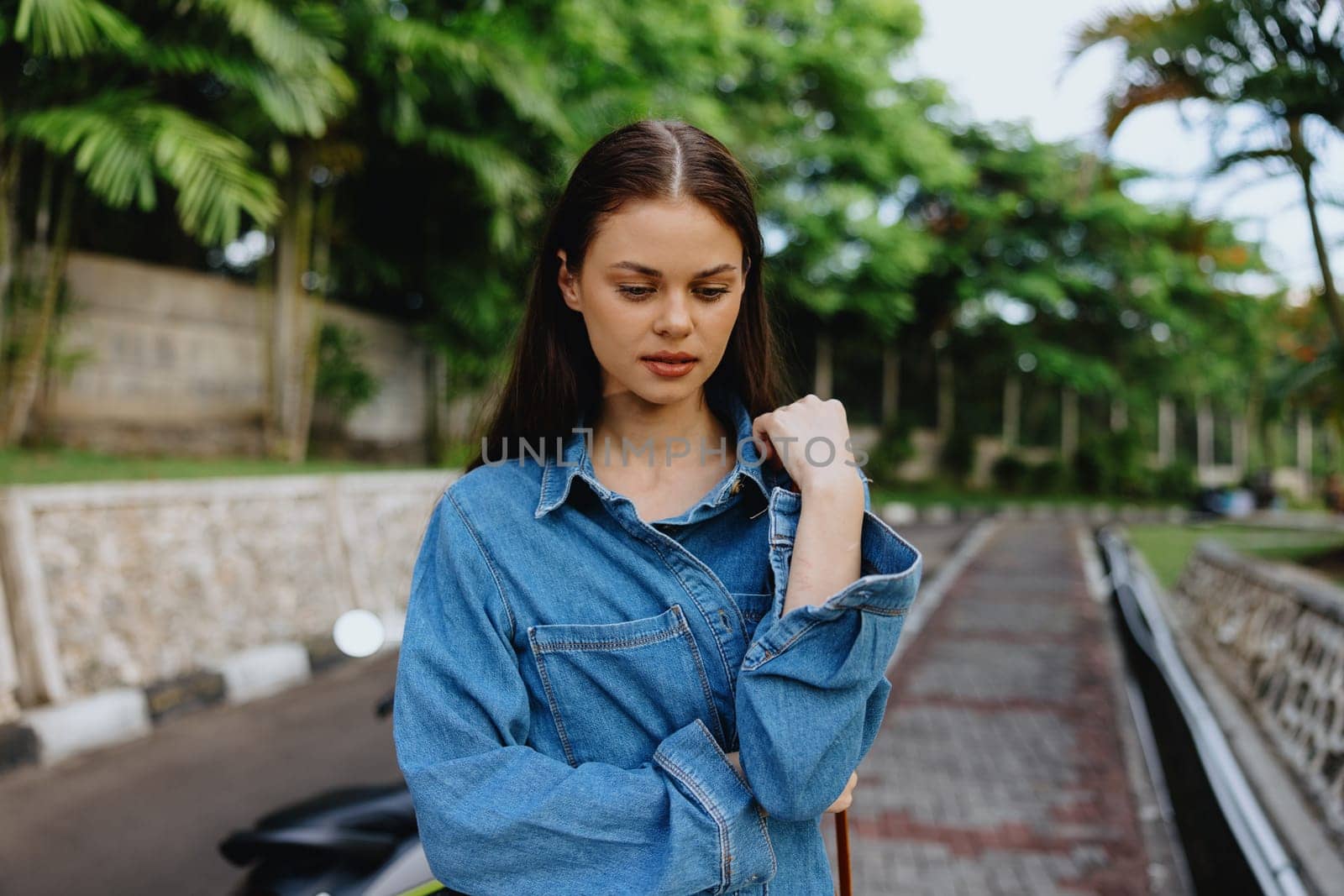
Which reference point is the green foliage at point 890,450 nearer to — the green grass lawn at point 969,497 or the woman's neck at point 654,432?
the green grass lawn at point 969,497

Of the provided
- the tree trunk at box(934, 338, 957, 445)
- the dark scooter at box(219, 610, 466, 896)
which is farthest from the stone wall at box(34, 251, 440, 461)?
the tree trunk at box(934, 338, 957, 445)

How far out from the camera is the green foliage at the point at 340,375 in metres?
9.12

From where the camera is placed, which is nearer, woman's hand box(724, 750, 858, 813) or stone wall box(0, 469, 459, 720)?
woman's hand box(724, 750, 858, 813)

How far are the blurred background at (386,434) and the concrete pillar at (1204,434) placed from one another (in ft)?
46.7

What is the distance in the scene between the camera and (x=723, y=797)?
1014 mm

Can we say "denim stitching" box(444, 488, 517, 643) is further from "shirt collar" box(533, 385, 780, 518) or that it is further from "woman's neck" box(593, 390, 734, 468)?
"woman's neck" box(593, 390, 734, 468)

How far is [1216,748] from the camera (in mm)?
3389

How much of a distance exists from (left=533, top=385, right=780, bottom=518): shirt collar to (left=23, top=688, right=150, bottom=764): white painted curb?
12.6 ft

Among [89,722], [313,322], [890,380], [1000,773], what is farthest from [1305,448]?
[89,722]

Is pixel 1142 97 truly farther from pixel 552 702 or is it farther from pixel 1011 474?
pixel 1011 474

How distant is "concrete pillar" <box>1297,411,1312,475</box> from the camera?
31.4 meters

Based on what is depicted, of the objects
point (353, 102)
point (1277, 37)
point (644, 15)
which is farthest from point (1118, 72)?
point (353, 102)

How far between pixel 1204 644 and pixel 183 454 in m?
7.78

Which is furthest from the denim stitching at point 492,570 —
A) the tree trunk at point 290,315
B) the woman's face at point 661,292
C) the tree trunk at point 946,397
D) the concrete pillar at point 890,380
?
the tree trunk at point 946,397
